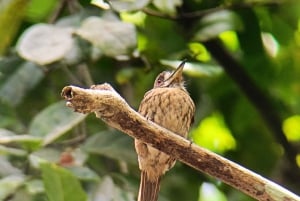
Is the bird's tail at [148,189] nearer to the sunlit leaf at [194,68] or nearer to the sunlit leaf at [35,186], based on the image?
the sunlit leaf at [35,186]

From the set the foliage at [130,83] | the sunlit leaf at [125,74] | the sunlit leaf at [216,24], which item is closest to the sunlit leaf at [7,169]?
the foliage at [130,83]

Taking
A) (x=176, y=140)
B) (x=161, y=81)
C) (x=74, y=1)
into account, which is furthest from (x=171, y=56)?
(x=176, y=140)

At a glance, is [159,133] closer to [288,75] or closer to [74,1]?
[74,1]

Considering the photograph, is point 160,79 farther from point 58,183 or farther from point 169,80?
point 58,183

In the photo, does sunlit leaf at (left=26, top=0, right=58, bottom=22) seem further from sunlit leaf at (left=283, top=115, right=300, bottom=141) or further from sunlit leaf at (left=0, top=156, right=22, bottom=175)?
sunlit leaf at (left=283, top=115, right=300, bottom=141)

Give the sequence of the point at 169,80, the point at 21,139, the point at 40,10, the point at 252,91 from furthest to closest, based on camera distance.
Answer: the point at 252,91 → the point at 40,10 → the point at 169,80 → the point at 21,139

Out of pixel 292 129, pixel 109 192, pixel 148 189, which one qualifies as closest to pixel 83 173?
pixel 109 192

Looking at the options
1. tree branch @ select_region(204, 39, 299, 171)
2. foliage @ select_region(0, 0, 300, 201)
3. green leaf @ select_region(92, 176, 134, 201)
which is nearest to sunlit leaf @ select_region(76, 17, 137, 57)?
foliage @ select_region(0, 0, 300, 201)
